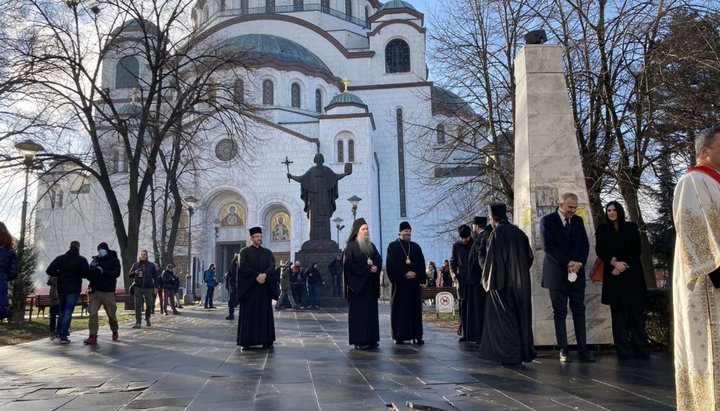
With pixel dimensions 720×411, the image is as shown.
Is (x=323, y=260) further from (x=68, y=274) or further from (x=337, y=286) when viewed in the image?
(x=68, y=274)

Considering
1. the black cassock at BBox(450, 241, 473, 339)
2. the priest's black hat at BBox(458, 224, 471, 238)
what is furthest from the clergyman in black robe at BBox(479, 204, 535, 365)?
the priest's black hat at BBox(458, 224, 471, 238)

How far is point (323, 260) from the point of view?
2073cm

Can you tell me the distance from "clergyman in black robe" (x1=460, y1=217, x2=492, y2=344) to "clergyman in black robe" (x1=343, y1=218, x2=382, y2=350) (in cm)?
146

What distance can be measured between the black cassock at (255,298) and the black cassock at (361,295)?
123 centimetres

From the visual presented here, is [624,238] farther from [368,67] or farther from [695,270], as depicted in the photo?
[368,67]

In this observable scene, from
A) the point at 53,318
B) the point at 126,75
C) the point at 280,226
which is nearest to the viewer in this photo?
the point at 53,318

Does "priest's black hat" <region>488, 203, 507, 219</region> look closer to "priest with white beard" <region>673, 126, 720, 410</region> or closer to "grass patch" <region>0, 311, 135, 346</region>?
"priest with white beard" <region>673, 126, 720, 410</region>

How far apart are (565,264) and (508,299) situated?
2.80ft

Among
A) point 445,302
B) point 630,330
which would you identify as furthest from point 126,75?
point 630,330

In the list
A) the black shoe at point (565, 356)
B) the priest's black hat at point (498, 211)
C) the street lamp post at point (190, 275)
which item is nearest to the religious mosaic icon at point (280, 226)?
the street lamp post at point (190, 275)

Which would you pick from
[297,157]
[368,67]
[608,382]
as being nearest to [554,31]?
[608,382]

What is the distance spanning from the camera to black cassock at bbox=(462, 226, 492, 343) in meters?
9.12

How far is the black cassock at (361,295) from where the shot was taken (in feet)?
29.5

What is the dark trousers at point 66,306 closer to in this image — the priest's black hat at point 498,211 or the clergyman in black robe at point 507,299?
the clergyman in black robe at point 507,299
